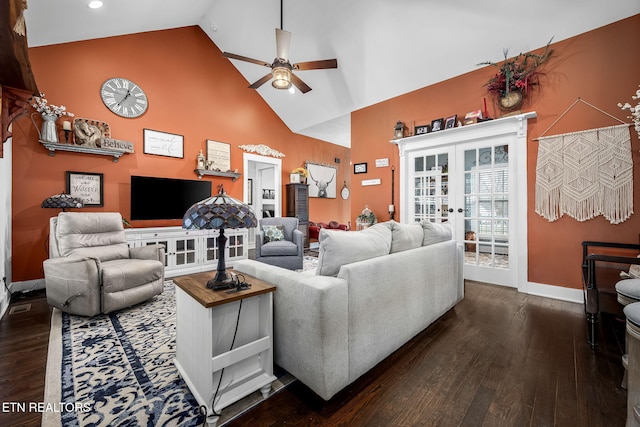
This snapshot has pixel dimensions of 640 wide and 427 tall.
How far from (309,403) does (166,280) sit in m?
3.20

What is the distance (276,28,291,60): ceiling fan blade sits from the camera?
10.2 ft

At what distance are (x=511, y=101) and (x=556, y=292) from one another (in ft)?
7.77

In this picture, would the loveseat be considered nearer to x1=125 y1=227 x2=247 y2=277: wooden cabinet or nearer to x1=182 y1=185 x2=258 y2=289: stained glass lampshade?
x1=182 y1=185 x2=258 y2=289: stained glass lampshade

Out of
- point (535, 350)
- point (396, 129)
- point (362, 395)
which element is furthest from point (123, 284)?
point (396, 129)

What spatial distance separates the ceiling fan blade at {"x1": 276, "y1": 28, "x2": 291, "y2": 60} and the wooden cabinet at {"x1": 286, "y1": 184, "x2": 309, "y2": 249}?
10.2ft

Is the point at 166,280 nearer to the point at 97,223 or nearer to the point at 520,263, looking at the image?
the point at 97,223

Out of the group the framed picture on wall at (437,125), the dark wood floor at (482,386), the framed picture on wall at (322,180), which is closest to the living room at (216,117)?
the framed picture on wall at (437,125)

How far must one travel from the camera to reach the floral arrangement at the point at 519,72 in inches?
124

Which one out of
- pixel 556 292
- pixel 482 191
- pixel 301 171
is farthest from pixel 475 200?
pixel 301 171

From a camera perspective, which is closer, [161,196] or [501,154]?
[501,154]

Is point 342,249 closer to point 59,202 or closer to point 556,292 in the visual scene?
point 556,292

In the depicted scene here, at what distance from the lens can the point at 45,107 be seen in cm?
318

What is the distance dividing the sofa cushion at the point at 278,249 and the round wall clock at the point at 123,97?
9.43 feet

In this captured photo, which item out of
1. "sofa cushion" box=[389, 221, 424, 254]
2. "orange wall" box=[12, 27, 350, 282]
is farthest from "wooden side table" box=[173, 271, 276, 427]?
"orange wall" box=[12, 27, 350, 282]
